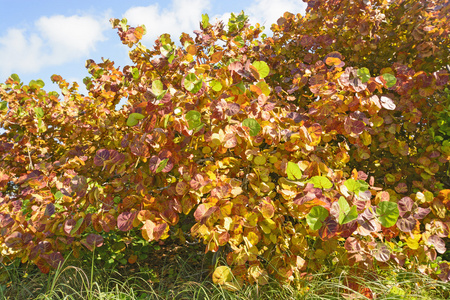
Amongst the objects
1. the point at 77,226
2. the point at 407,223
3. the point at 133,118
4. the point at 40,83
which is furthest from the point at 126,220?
the point at 40,83

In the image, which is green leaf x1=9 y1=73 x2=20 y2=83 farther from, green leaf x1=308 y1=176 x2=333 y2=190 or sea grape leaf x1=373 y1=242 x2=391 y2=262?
sea grape leaf x1=373 y1=242 x2=391 y2=262

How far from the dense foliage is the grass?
0.11 meters

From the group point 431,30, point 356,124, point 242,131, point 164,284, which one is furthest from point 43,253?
point 431,30

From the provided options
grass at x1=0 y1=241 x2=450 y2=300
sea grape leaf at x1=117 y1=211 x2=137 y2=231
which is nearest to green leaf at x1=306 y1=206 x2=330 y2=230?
grass at x1=0 y1=241 x2=450 y2=300

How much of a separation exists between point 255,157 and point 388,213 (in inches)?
29.5

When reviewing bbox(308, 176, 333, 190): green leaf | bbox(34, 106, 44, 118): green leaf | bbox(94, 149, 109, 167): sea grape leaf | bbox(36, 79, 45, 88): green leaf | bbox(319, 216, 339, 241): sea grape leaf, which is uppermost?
bbox(36, 79, 45, 88): green leaf

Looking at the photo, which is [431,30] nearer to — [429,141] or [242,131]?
[429,141]

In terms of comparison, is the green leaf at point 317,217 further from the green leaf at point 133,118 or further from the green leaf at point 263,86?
the green leaf at point 133,118

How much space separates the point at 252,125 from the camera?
1739 millimetres

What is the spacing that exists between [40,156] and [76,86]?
2.94 feet

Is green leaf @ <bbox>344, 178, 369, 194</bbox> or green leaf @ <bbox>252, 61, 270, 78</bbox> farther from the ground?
green leaf @ <bbox>252, 61, 270, 78</bbox>

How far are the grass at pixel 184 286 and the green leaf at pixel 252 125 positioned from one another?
0.91 m

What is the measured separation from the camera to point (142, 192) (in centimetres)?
191

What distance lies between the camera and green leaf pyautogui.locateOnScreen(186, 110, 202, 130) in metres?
1.71
